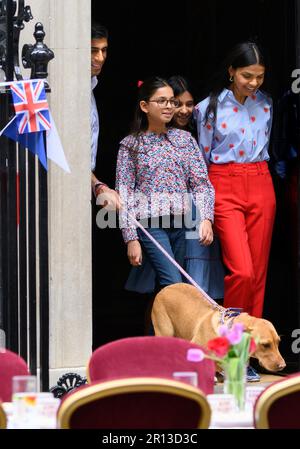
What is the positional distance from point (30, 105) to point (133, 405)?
292cm

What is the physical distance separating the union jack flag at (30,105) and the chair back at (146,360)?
1.70 metres

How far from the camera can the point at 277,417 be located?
467cm

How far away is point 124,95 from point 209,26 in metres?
0.85

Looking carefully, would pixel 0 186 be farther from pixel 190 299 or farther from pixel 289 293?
pixel 289 293

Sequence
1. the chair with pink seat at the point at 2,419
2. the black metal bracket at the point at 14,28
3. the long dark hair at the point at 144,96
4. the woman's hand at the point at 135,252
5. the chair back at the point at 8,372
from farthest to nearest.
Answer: the long dark hair at the point at 144,96 < the woman's hand at the point at 135,252 < the black metal bracket at the point at 14,28 < the chair back at the point at 8,372 < the chair with pink seat at the point at 2,419

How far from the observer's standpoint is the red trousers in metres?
8.65

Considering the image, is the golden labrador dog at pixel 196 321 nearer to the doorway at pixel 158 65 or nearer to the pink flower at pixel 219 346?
the doorway at pixel 158 65

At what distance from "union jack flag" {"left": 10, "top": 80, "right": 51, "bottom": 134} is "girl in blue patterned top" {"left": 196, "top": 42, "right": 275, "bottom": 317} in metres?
1.94

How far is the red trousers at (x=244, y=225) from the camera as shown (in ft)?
28.4

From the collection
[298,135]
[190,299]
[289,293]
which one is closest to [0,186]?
[190,299]

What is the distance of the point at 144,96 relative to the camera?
861 cm

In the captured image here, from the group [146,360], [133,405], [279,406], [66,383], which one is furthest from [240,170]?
[133,405]

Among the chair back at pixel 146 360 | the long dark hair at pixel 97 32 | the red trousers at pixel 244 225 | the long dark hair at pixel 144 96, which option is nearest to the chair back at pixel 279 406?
the chair back at pixel 146 360

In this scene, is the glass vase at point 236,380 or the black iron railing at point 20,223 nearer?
the glass vase at point 236,380
